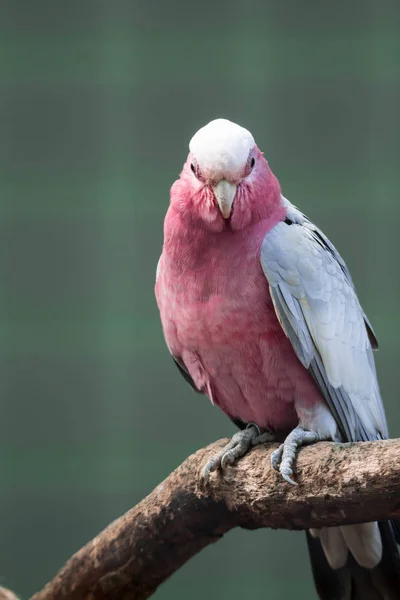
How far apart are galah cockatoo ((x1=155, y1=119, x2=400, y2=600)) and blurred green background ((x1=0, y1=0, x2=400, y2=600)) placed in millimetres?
1582

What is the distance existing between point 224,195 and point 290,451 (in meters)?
0.52

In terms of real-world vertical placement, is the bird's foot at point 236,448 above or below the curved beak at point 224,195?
below

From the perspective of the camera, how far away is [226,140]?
5.29 feet

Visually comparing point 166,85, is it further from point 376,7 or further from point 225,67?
point 376,7

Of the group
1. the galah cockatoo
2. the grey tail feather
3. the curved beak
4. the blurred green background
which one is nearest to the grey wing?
the galah cockatoo

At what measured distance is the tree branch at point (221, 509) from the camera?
141cm

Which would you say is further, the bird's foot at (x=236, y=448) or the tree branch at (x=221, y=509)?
the bird's foot at (x=236, y=448)

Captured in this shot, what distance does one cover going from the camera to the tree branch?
1414mm

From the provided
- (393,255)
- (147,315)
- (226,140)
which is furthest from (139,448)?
(226,140)

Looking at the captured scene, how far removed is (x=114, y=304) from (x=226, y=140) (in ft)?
6.28

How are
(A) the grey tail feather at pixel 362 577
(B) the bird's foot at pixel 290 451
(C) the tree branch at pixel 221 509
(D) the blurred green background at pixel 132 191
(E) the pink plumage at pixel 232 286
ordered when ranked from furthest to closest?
(D) the blurred green background at pixel 132 191, (A) the grey tail feather at pixel 362 577, (E) the pink plumage at pixel 232 286, (B) the bird's foot at pixel 290 451, (C) the tree branch at pixel 221 509

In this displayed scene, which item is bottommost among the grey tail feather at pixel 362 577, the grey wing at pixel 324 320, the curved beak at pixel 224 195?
the grey tail feather at pixel 362 577

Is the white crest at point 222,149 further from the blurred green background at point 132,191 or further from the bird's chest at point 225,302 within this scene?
the blurred green background at point 132,191

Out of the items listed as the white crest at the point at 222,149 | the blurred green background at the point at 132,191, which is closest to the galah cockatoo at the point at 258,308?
the white crest at the point at 222,149
